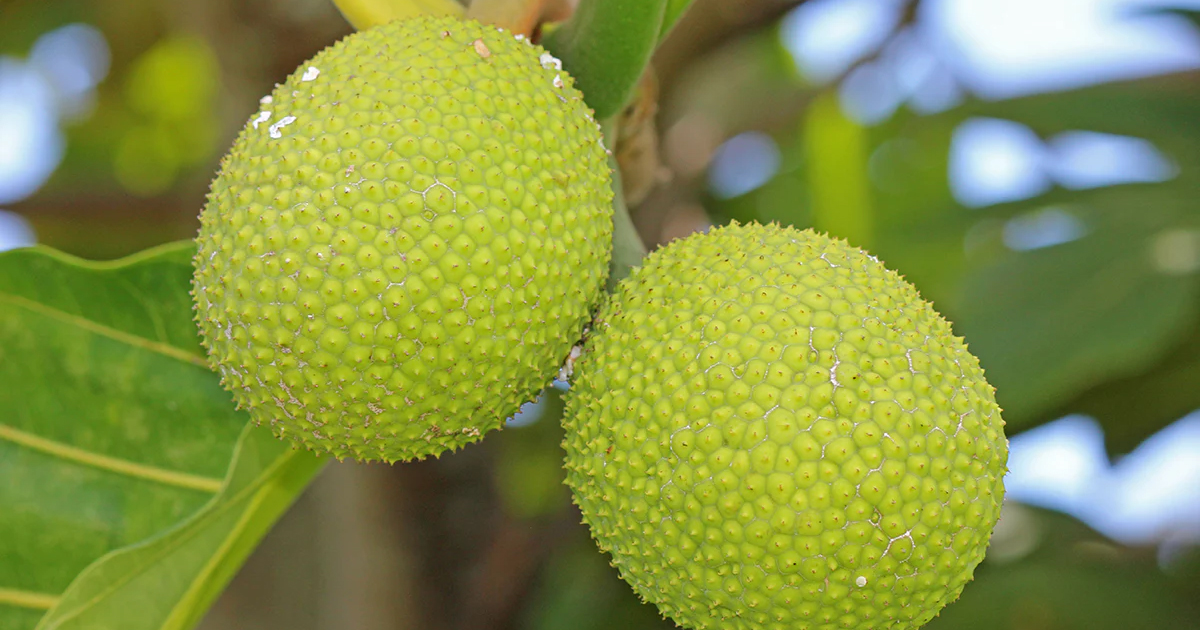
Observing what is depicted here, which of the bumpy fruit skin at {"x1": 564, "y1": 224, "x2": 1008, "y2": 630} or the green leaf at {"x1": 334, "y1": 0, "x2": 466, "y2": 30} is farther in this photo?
the green leaf at {"x1": 334, "y1": 0, "x2": 466, "y2": 30}

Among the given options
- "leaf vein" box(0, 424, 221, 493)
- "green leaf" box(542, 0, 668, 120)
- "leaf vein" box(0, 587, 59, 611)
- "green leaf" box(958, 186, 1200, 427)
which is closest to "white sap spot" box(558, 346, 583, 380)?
"green leaf" box(542, 0, 668, 120)

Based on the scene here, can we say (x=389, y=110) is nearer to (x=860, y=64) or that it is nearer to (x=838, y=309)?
(x=838, y=309)

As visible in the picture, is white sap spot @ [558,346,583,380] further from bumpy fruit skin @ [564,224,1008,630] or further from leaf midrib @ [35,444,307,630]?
leaf midrib @ [35,444,307,630]

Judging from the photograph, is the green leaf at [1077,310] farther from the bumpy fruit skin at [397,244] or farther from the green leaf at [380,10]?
the green leaf at [380,10]

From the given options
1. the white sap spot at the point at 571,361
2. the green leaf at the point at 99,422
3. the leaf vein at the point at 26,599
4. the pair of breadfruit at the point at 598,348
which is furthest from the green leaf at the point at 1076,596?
the leaf vein at the point at 26,599

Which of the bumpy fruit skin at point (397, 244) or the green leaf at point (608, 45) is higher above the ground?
the green leaf at point (608, 45)

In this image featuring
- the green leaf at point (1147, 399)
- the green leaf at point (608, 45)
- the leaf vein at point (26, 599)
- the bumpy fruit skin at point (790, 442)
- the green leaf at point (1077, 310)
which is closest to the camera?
the bumpy fruit skin at point (790, 442)
